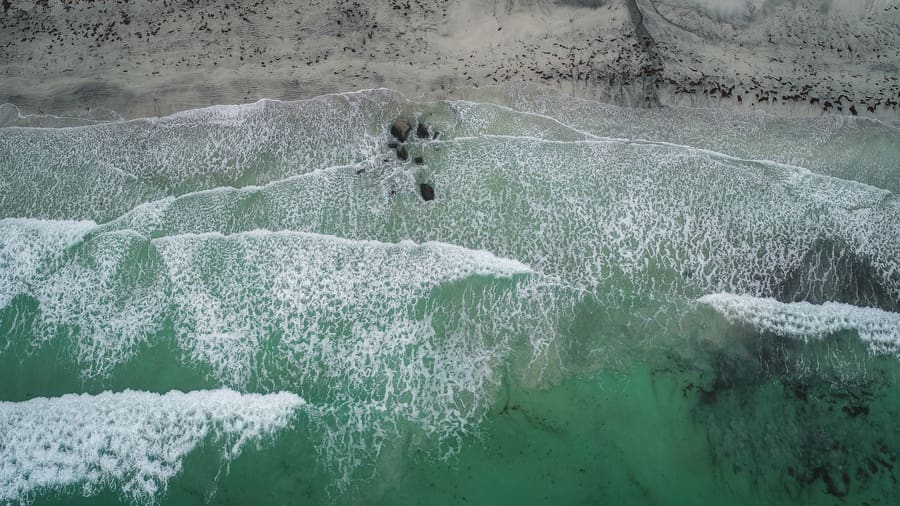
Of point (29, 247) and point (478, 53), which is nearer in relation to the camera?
point (29, 247)

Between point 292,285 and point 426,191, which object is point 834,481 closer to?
point 426,191

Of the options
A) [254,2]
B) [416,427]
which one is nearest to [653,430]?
[416,427]

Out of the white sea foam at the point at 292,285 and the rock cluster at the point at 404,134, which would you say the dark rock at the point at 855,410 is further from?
the rock cluster at the point at 404,134

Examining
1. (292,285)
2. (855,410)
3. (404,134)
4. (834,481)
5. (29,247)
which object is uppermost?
(404,134)

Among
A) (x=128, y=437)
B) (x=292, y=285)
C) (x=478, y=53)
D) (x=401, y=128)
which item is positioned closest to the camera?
(x=128, y=437)

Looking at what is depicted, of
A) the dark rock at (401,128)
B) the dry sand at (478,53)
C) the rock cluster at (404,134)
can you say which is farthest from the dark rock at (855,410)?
the dark rock at (401,128)

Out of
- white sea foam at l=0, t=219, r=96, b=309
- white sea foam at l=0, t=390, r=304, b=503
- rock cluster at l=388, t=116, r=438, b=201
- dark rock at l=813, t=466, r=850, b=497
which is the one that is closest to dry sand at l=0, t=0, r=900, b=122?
rock cluster at l=388, t=116, r=438, b=201

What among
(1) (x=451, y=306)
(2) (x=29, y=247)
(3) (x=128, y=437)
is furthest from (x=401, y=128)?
(2) (x=29, y=247)
